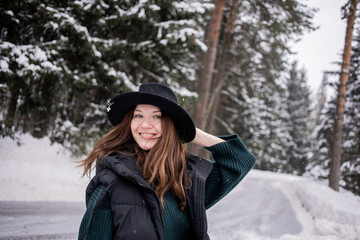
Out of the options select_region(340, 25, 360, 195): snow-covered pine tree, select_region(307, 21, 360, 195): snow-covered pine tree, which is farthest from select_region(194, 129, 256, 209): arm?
select_region(340, 25, 360, 195): snow-covered pine tree

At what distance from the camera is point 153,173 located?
199cm

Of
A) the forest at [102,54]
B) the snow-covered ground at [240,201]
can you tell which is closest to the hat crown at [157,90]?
the snow-covered ground at [240,201]

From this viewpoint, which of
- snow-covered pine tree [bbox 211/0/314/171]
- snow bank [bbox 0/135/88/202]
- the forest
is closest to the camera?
snow bank [bbox 0/135/88/202]

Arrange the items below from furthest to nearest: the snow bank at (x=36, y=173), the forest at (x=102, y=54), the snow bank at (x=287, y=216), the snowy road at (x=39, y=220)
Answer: the forest at (x=102, y=54) → the snow bank at (x=36, y=173) → the snow bank at (x=287, y=216) → the snowy road at (x=39, y=220)

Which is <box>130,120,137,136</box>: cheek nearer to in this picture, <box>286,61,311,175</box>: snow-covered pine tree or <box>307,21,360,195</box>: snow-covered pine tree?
<box>307,21,360,195</box>: snow-covered pine tree

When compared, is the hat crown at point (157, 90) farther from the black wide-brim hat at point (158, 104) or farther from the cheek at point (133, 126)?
the cheek at point (133, 126)

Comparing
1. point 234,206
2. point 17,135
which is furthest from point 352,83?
point 17,135

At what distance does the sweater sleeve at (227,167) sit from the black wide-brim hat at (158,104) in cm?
31

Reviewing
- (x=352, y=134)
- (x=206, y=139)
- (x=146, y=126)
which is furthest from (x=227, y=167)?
(x=352, y=134)

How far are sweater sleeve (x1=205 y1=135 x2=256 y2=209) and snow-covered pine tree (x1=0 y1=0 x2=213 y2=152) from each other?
7517 millimetres

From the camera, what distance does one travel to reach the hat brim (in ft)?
7.10

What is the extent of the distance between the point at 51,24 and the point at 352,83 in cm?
1291

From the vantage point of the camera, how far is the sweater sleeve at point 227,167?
2.35 m

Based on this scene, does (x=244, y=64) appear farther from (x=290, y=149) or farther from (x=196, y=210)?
(x=290, y=149)
